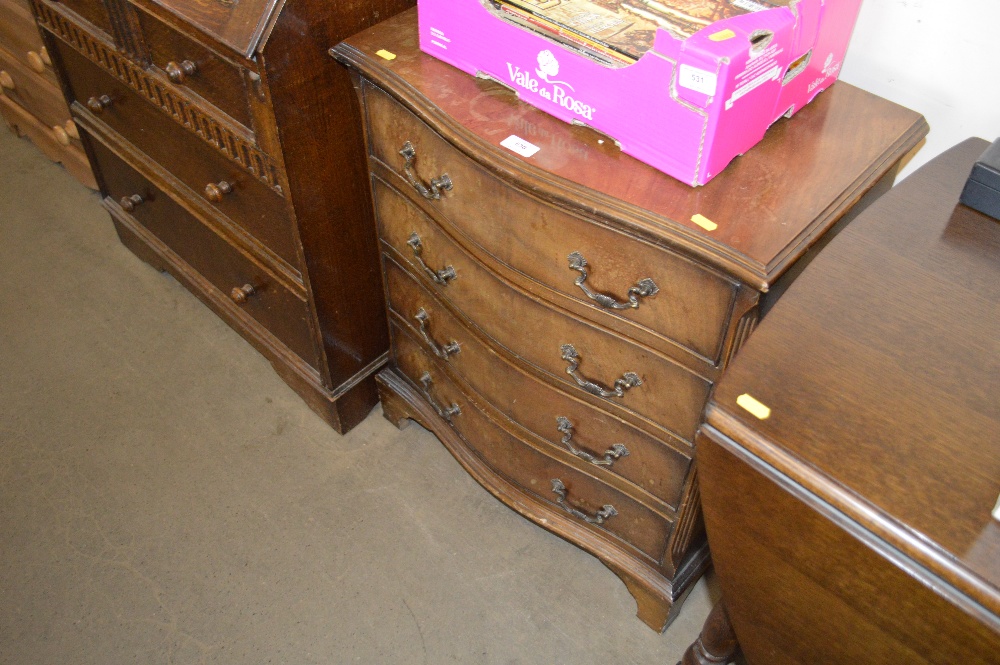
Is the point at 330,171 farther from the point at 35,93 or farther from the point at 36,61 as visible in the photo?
the point at 35,93

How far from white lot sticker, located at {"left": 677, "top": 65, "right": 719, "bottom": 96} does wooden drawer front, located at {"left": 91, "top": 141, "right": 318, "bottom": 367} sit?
989 millimetres

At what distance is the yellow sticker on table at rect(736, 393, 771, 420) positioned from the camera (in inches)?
31.0

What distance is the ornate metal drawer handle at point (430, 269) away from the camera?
1.40 meters

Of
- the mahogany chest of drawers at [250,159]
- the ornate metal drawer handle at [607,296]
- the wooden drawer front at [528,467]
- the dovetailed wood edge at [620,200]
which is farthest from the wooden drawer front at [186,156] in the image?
the ornate metal drawer handle at [607,296]

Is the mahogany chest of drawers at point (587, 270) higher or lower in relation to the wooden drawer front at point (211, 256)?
higher

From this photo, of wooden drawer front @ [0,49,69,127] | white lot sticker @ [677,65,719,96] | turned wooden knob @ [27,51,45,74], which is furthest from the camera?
wooden drawer front @ [0,49,69,127]

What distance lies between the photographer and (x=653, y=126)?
40.7 inches

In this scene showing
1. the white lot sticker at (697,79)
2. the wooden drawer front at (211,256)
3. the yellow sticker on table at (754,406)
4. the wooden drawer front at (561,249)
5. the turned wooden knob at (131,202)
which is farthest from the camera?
the turned wooden knob at (131,202)

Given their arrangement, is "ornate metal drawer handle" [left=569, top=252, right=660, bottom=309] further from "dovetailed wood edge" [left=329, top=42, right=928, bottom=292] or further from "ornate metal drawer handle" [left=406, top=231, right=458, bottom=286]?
"ornate metal drawer handle" [left=406, top=231, right=458, bottom=286]

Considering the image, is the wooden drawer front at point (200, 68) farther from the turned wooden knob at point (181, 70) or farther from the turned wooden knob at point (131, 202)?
the turned wooden knob at point (131, 202)

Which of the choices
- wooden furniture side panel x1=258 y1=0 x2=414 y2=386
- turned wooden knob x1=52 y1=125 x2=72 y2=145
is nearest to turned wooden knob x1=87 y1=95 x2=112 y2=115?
turned wooden knob x1=52 y1=125 x2=72 y2=145

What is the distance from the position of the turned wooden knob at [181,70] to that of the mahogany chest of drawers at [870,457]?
3.84 ft

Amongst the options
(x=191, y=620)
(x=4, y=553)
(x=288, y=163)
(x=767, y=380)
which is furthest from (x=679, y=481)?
(x=4, y=553)

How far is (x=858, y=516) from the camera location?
73 centimetres
